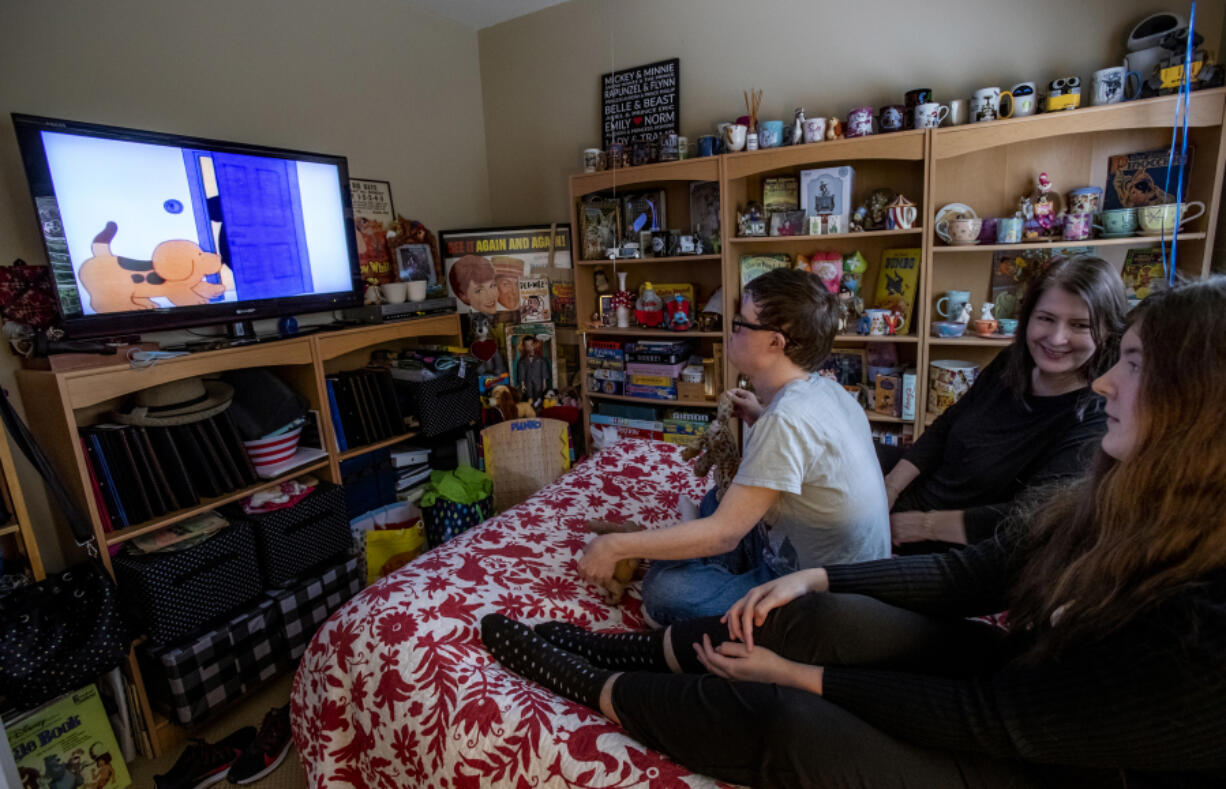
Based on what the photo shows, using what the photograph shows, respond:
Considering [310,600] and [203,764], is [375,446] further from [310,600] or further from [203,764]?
[203,764]

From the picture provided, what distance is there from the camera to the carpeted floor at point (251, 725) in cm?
167

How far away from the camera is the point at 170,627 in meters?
1.73

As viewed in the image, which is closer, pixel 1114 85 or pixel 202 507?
pixel 202 507

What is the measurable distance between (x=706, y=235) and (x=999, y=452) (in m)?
1.69

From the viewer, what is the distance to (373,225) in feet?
9.05

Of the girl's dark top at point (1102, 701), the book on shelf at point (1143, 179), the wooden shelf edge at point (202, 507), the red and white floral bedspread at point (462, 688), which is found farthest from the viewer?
the book on shelf at point (1143, 179)

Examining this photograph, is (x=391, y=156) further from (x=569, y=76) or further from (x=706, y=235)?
(x=706, y=235)

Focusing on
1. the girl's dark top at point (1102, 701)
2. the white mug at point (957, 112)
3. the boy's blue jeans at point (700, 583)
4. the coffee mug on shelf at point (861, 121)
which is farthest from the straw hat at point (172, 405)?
the white mug at point (957, 112)

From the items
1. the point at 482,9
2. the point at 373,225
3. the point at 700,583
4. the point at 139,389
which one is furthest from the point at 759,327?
the point at 482,9

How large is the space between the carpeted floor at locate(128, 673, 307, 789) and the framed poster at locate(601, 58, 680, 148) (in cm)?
269

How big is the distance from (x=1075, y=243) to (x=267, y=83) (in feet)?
9.93

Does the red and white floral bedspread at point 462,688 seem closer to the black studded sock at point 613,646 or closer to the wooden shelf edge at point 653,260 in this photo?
the black studded sock at point 613,646

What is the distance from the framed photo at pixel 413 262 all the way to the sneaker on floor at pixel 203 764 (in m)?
1.86

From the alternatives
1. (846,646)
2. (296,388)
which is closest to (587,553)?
(846,646)
